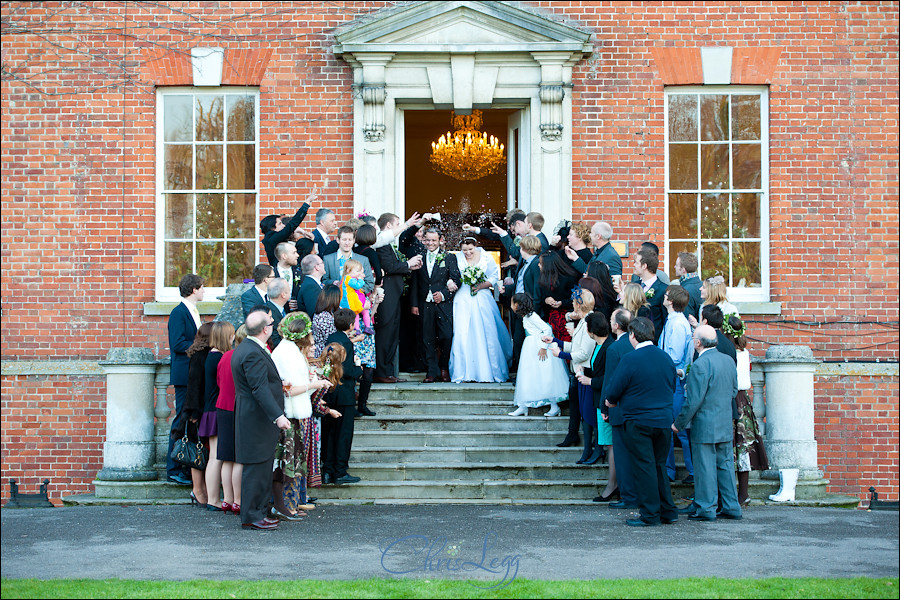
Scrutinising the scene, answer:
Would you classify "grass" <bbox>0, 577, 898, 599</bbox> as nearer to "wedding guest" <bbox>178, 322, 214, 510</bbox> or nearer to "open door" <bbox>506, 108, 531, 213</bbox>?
"wedding guest" <bbox>178, 322, 214, 510</bbox>

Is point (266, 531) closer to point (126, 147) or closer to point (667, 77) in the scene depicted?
point (126, 147)

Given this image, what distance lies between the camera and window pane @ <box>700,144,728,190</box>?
12375 millimetres

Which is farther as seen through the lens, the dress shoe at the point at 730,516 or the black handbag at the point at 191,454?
the black handbag at the point at 191,454

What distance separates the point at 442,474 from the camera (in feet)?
31.7

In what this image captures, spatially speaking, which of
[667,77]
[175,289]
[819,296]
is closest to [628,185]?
[667,77]

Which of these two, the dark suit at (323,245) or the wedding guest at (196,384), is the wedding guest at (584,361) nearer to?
the dark suit at (323,245)

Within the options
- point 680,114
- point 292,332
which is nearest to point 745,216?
point 680,114

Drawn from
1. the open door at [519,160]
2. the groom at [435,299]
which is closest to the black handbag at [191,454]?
the groom at [435,299]

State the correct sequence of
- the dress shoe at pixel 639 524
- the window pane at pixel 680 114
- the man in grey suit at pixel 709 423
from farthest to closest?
the window pane at pixel 680 114 → the man in grey suit at pixel 709 423 → the dress shoe at pixel 639 524

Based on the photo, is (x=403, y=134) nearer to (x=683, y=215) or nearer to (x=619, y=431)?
(x=683, y=215)

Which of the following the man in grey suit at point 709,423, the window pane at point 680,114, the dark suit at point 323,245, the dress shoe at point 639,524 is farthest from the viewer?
the window pane at point 680,114

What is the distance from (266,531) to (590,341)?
3.49m

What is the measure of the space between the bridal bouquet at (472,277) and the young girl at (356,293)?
4.28ft
